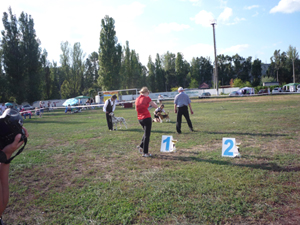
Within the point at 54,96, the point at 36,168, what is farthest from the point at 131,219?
the point at 54,96

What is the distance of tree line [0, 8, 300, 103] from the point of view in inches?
1612

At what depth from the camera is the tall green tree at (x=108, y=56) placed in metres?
48.3

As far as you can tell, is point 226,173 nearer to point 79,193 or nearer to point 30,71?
point 79,193

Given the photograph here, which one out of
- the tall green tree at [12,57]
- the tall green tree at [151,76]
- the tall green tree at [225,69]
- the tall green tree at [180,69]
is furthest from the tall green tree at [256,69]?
the tall green tree at [12,57]

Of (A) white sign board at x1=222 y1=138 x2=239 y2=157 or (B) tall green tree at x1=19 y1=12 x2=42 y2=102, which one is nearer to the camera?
(A) white sign board at x1=222 y1=138 x2=239 y2=157

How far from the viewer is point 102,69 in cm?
4862

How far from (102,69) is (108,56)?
3207mm

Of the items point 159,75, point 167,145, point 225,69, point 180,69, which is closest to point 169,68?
point 180,69

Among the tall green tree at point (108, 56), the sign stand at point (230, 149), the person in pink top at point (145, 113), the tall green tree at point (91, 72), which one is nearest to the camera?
the sign stand at point (230, 149)

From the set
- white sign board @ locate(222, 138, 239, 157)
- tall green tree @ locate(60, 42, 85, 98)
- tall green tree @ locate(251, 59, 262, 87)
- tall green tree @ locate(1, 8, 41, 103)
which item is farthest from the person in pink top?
tall green tree @ locate(251, 59, 262, 87)

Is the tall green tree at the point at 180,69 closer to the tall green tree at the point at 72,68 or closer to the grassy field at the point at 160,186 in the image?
the tall green tree at the point at 72,68

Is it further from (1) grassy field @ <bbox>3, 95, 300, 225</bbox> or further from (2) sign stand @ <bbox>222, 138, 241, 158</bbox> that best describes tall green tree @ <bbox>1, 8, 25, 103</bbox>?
(2) sign stand @ <bbox>222, 138, 241, 158</bbox>

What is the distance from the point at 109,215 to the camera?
338cm

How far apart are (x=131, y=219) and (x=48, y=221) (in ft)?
4.24
